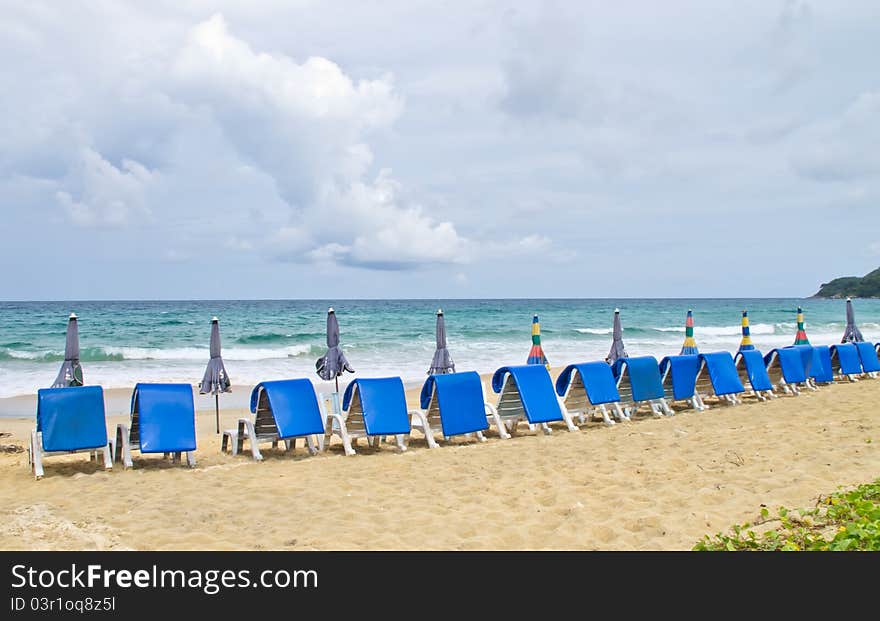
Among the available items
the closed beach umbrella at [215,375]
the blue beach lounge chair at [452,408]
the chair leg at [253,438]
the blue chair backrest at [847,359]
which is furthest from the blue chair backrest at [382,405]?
the blue chair backrest at [847,359]

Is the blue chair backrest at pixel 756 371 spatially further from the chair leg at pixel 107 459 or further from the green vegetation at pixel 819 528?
the chair leg at pixel 107 459

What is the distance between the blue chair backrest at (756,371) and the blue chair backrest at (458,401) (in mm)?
5297

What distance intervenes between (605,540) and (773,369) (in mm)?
9313

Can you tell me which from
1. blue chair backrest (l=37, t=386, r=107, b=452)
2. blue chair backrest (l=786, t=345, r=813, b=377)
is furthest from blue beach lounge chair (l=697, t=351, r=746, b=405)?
blue chair backrest (l=37, t=386, r=107, b=452)

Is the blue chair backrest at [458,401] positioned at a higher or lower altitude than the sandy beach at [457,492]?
higher

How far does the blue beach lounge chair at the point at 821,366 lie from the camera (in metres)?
13.1

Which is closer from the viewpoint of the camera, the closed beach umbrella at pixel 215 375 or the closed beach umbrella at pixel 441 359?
the closed beach umbrella at pixel 215 375

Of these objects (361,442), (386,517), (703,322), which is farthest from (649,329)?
(386,517)

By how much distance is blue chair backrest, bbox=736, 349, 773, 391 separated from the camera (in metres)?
11.6

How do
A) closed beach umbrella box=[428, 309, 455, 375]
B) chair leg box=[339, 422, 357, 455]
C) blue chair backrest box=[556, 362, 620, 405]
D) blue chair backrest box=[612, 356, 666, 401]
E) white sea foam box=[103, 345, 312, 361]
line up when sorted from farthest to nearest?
1. white sea foam box=[103, 345, 312, 361]
2. closed beach umbrella box=[428, 309, 455, 375]
3. blue chair backrest box=[612, 356, 666, 401]
4. blue chair backrest box=[556, 362, 620, 405]
5. chair leg box=[339, 422, 357, 455]

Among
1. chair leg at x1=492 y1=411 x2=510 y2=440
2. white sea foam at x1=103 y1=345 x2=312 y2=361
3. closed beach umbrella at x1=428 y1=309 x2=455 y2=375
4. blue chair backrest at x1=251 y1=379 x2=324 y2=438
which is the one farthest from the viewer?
white sea foam at x1=103 y1=345 x2=312 y2=361

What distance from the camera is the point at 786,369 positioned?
1234 cm

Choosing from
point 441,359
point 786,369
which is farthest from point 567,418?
point 786,369

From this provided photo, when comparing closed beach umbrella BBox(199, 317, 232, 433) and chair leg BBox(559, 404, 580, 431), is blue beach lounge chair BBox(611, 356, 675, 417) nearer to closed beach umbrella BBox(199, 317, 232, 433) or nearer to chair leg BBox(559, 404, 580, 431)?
chair leg BBox(559, 404, 580, 431)
